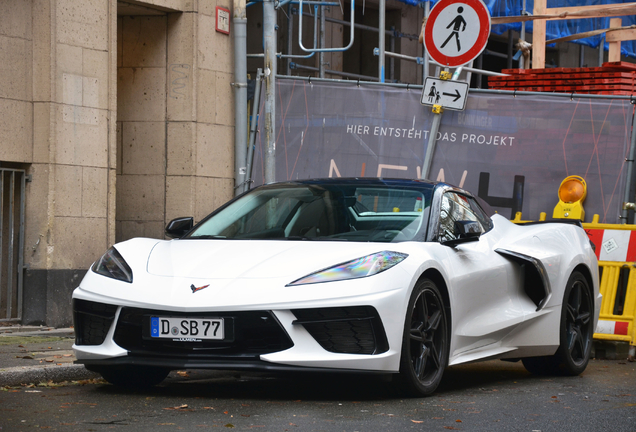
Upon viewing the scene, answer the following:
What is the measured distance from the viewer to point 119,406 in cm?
538

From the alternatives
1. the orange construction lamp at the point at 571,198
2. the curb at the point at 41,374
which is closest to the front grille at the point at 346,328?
the curb at the point at 41,374

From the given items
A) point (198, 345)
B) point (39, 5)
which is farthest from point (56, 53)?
point (198, 345)

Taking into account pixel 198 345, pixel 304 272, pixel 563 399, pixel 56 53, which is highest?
pixel 56 53

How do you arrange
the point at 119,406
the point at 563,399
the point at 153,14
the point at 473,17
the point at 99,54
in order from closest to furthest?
the point at 119,406 → the point at 563,399 → the point at 473,17 → the point at 99,54 → the point at 153,14

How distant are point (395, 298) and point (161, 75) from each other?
7.48 metres

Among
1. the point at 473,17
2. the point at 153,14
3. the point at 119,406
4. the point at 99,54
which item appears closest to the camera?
the point at 119,406

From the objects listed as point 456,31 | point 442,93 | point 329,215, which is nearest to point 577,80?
point 442,93

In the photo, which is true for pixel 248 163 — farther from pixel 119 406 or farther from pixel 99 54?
pixel 119 406

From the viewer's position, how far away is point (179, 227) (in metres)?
6.69

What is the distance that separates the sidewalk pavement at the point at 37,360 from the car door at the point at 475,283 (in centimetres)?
241

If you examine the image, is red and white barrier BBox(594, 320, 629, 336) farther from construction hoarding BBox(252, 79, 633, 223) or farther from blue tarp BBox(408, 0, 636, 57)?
blue tarp BBox(408, 0, 636, 57)

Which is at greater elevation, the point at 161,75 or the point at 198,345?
the point at 161,75

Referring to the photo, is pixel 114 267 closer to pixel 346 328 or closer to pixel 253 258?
pixel 253 258

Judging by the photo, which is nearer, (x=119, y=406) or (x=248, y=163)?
(x=119, y=406)
